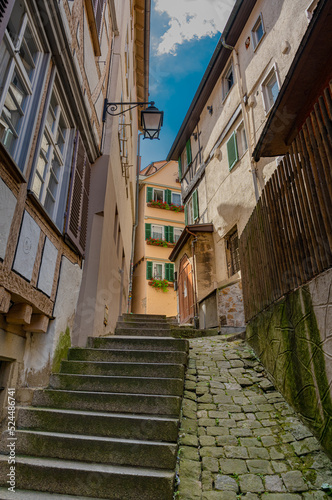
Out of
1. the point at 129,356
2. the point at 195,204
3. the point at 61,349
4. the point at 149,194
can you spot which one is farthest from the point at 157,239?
the point at 61,349

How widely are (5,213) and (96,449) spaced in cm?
231

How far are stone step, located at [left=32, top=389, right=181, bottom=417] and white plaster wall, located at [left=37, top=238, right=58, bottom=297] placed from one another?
3.88ft

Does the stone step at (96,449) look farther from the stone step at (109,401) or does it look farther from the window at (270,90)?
the window at (270,90)

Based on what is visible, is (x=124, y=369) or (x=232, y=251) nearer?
(x=124, y=369)

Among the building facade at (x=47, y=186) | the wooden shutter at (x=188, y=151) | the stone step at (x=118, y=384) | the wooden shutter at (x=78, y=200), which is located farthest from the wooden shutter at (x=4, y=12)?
the wooden shutter at (x=188, y=151)

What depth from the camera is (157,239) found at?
19.5m

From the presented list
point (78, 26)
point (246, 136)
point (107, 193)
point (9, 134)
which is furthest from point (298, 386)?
point (246, 136)

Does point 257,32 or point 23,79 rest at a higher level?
point 257,32

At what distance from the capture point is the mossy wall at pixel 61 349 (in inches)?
161

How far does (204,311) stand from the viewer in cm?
1126

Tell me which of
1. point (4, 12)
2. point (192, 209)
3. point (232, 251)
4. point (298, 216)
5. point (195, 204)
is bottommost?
point (298, 216)

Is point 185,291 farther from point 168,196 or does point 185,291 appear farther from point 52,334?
point 52,334

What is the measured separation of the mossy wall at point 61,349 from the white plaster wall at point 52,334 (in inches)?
3.6

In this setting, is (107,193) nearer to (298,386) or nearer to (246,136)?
(298,386)
